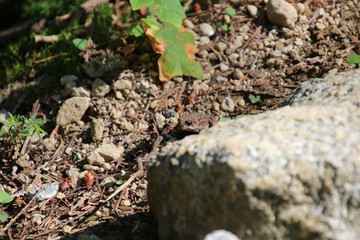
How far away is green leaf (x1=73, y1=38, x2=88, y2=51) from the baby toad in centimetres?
121

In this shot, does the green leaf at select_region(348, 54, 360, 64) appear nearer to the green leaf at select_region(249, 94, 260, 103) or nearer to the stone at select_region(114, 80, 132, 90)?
the green leaf at select_region(249, 94, 260, 103)

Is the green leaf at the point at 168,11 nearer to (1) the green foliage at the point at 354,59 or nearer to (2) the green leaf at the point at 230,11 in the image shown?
(2) the green leaf at the point at 230,11

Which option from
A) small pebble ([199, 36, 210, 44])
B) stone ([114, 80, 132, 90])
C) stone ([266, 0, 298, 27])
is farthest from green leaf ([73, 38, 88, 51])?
stone ([266, 0, 298, 27])

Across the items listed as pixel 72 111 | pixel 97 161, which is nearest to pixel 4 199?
pixel 97 161

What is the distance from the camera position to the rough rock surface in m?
1.42

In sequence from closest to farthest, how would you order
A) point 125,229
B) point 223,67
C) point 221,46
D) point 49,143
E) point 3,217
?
point 125,229, point 3,217, point 49,143, point 223,67, point 221,46

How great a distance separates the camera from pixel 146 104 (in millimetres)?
3072

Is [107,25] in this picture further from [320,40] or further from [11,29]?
[320,40]

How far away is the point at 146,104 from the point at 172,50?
55 centimetres

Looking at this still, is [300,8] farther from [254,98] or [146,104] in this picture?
[146,104]

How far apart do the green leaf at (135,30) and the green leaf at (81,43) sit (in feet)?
1.53

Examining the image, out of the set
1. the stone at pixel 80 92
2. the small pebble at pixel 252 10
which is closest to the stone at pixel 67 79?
the stone at pixel 80 92

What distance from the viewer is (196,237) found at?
1.61 meters

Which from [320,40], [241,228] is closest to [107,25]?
[320,40]
